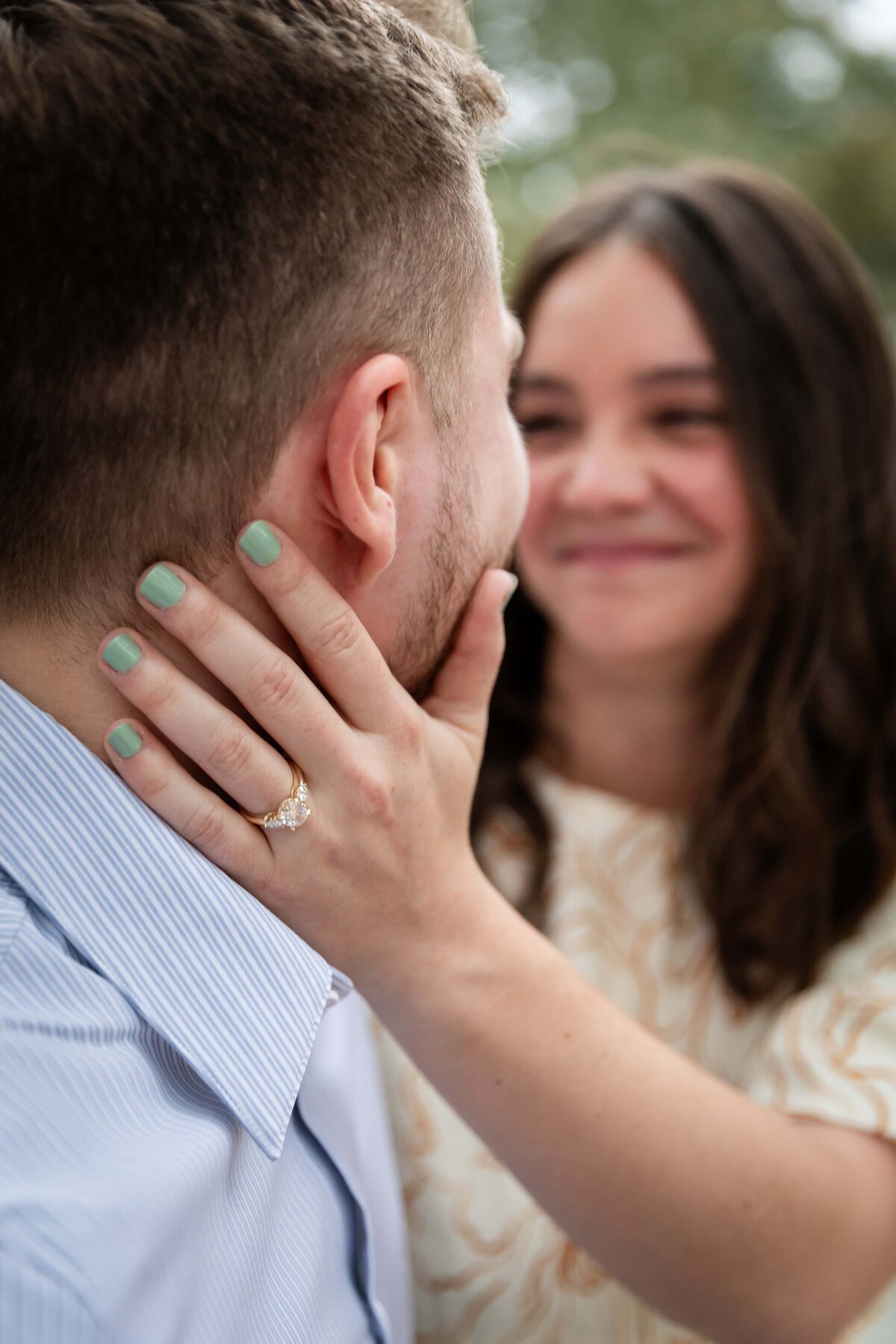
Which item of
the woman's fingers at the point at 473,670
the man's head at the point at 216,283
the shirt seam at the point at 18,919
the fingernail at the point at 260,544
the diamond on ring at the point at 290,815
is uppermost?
the man's head at the point at 216,283

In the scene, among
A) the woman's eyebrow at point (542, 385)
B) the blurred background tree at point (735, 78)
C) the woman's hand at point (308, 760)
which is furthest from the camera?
the blurred background tree at point (735, 78)

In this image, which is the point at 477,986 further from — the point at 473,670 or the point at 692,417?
the point at 692,417

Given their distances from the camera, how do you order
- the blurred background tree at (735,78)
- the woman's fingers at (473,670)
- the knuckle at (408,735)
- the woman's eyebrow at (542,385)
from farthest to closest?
the blurred background tree at (735,78), the woman's eyebrow at (542,385), the woman's fingers at (473,670), the knuckle at (408,735)

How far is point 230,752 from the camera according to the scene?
3.04ft

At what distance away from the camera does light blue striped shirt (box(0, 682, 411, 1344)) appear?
27.6 inches

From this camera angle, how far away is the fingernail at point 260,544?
0.90m

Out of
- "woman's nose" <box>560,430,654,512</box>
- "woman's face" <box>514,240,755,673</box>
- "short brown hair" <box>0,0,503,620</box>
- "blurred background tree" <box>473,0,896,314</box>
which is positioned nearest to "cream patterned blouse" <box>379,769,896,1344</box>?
"woman's face" <box>514,240,755,673</box>

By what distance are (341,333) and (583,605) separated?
3.56 feet

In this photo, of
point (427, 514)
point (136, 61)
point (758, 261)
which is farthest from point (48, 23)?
point (758, 261)

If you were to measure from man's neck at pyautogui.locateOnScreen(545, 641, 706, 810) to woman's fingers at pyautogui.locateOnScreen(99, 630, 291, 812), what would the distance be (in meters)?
1.16

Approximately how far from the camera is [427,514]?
1028 millimetres

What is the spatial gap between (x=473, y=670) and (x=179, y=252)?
1.66 ft

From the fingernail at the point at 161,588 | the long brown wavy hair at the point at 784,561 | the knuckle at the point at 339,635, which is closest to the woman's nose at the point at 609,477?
the long brown wavy hair at the point at 784,561

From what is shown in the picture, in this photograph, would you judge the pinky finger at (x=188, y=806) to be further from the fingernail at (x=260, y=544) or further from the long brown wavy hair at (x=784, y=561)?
the long brown wavy hair at (x=784, y=561)
